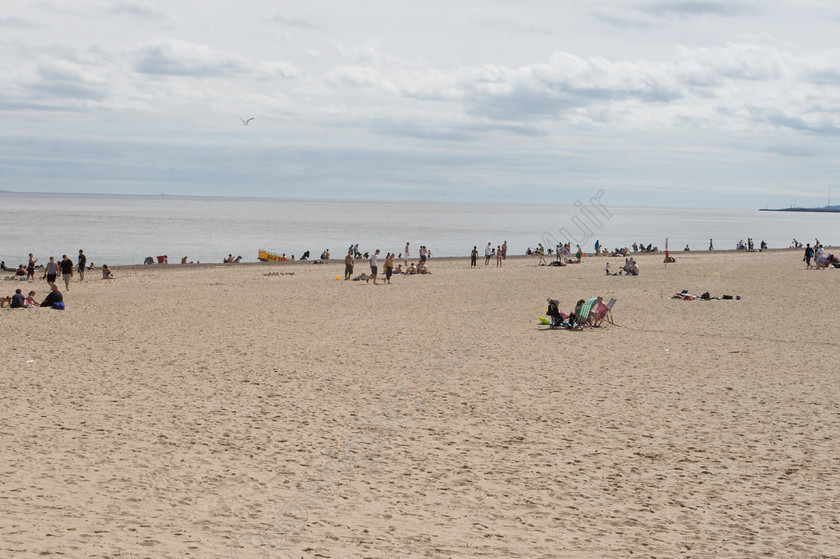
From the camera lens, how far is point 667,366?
12.2 metres

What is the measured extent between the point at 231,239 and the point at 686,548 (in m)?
73.9

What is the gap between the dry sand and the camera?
5742 millimetres

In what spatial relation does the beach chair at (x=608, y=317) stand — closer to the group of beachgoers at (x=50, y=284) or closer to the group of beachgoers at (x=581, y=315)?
the group of beachgoers at (x=581, y=315)

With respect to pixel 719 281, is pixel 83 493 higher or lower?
lower

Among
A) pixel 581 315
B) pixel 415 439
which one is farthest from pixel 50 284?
pixel 415 439

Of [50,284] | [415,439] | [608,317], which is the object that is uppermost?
[50,284]

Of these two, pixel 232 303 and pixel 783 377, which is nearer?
pixel 783 377

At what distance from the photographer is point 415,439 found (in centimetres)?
825

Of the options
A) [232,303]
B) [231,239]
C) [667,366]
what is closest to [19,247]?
[231,239]

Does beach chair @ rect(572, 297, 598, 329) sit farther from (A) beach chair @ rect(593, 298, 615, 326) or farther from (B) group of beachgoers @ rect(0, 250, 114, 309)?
(B) group of beachgoers @ rect(0, 250, 114, 309)

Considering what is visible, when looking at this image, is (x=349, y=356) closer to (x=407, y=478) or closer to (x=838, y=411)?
(x=407, y=478)

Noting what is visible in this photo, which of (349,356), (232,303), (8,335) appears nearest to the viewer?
(349,356)

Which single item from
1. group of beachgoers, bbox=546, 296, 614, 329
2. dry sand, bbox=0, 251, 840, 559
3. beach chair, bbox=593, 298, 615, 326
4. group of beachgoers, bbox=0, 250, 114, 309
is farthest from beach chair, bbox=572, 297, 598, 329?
group of beachgoers, bbox=0, 250, 114, 309

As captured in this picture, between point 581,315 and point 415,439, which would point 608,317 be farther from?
point 415,439
